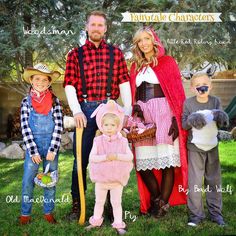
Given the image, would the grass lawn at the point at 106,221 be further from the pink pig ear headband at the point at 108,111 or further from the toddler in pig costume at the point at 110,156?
the pink pig ear headband at the point at 108,111

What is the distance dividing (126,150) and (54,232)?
0.94 meters

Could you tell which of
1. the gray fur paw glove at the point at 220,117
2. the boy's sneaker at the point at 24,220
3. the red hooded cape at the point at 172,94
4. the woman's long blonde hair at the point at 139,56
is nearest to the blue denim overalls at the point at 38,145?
the boy's sneaker at the point at 24,220

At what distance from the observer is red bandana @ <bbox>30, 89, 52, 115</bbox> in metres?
3.77

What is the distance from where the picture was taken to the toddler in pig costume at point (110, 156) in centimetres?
355

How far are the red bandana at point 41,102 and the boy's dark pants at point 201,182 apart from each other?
1.30 metres

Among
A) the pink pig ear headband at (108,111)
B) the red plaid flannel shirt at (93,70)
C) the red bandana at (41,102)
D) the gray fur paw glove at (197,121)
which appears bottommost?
the gray fur paw glove at (197,121)

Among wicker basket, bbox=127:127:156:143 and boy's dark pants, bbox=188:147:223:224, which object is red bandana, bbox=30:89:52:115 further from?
boy's dark pants, bbox=188:147:223:224

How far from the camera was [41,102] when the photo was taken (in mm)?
3773

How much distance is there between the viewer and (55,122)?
12.5ft

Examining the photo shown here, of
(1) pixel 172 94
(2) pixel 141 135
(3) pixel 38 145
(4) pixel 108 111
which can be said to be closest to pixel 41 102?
(3) pixel 38 145

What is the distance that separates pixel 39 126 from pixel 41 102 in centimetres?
21

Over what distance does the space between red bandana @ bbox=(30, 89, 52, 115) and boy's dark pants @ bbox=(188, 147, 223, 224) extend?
4.26ft

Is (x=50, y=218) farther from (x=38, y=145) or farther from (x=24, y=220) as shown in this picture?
(x=38, y=145)

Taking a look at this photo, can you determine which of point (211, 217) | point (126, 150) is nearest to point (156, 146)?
point (126, 150)
